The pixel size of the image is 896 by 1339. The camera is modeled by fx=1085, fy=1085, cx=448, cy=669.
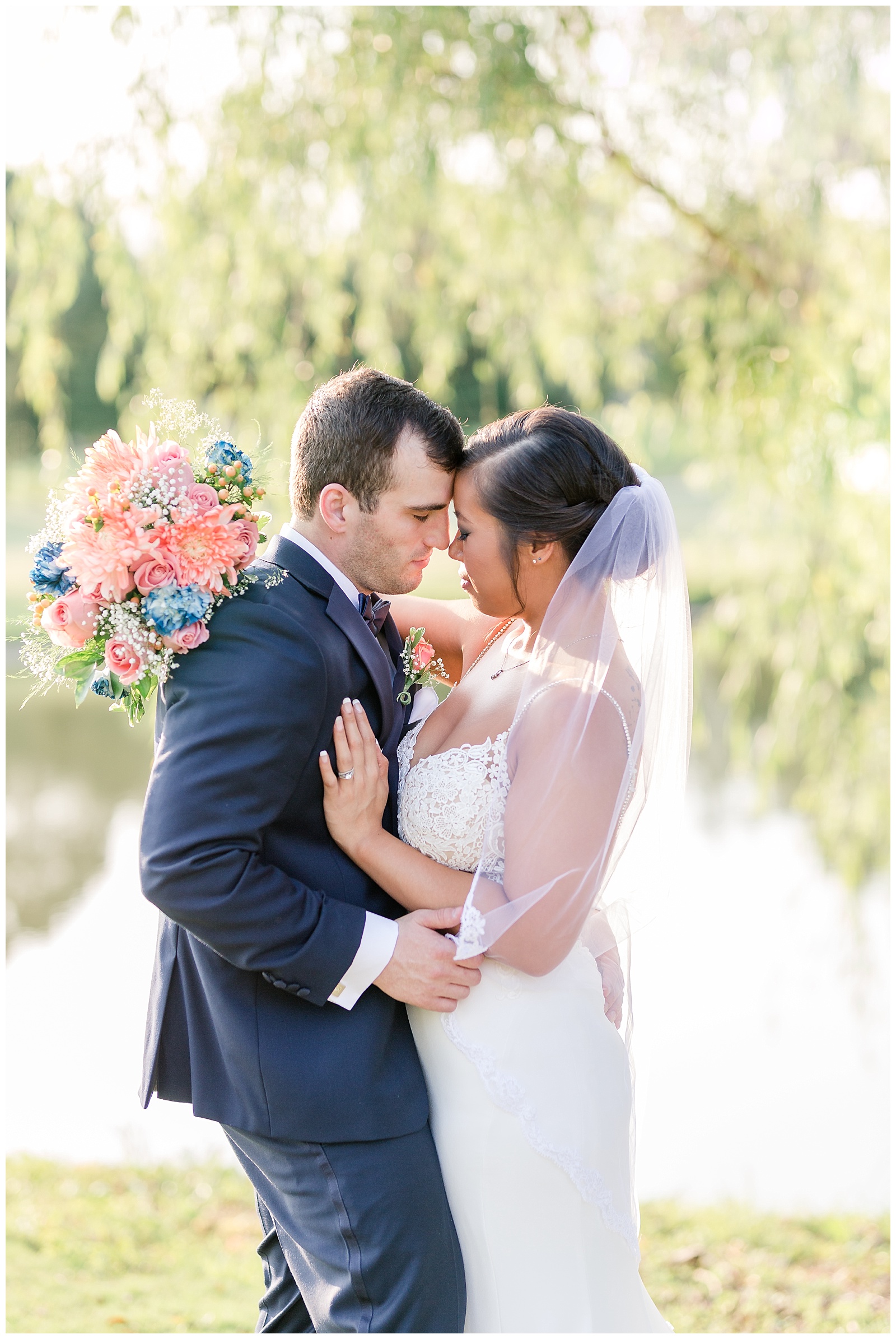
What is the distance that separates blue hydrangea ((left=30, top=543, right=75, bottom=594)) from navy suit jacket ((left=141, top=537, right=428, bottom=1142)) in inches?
10.3

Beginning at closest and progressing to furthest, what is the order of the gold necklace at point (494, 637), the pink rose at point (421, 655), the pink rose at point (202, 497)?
the pink rose at point (202, 497)
the pink rose at point (421, 655)
the gold necklace at point (494, 637)

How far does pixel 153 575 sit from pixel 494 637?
3.17 ft

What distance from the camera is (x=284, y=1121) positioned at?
76.7 inches

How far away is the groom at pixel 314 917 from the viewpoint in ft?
6.06

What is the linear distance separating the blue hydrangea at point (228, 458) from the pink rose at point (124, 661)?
1.28 feet

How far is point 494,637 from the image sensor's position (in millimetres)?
2605

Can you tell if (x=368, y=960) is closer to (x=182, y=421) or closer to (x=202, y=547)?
(x=202, y=547)

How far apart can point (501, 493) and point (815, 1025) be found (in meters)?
4.41

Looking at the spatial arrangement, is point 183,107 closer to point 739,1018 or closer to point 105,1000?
point 105,1000

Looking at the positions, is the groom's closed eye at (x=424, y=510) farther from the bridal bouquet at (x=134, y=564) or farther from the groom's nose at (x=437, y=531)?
the bridal bouquet at (x=134, y=564)

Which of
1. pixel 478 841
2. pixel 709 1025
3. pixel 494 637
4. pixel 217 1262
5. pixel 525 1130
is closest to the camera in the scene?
pixel 525 1130

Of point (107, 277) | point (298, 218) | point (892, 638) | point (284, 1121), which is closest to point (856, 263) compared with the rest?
point (892, 638)

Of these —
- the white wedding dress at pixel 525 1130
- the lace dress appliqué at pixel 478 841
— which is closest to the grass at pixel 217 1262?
the white wedding dress at pixel 525 1130

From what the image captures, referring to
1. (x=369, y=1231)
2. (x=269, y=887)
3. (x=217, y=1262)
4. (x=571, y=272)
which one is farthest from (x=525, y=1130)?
(x=571, y=272)
